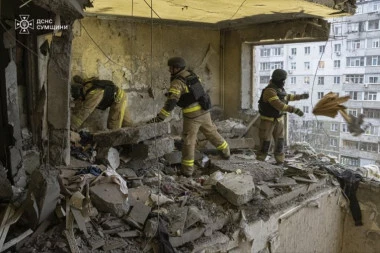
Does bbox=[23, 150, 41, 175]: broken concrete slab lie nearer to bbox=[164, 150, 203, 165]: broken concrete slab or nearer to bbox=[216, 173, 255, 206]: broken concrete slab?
bbox=[164, 150, 203, 165]: broken concrete slab

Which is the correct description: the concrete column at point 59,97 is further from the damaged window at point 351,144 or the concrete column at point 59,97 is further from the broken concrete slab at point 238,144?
the damaged window at point 351,144

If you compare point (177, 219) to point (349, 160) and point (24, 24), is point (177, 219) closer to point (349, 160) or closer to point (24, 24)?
point (24, 24)

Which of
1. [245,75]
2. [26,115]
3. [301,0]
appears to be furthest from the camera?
[245,75]

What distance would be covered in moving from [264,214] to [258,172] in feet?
3.68

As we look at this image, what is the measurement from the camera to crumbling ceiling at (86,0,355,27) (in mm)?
5898

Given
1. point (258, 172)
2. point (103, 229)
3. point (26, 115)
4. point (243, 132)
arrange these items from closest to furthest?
point (103, 229)
point (26, 115)
point (258, 172)
point (243, 132)

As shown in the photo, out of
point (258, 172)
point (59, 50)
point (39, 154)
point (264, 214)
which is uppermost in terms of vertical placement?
point (59, 50)

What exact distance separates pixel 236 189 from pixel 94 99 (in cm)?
333

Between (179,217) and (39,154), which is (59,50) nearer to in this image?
(39,154)

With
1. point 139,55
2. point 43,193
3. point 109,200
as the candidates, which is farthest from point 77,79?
point 43,193

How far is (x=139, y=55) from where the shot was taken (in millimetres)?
8086

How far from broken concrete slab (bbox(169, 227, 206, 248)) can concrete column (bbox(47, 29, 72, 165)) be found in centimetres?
188

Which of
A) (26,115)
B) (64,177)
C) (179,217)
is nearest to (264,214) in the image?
(179,217)

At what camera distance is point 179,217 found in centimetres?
443
